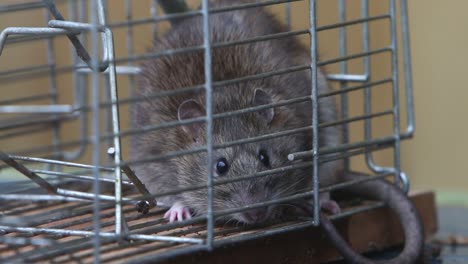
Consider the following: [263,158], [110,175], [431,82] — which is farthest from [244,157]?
[431,82]

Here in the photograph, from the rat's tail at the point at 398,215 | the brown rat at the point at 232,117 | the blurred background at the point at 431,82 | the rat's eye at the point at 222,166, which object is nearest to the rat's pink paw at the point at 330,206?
the brown rat at the point at 232,117

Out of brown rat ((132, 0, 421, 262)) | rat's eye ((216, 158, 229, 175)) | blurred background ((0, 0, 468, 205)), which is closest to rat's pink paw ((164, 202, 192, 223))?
brown rat ((132, 0, 421, 262))

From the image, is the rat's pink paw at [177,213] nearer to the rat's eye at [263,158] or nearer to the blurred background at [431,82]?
the rat's eye at [263,158]

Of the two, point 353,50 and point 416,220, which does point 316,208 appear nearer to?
point 416,220

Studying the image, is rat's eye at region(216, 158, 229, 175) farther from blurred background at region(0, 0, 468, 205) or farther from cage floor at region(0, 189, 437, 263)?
blurred background at region(0, 0, 468, 205)

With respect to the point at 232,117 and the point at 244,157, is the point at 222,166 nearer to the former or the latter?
the point at 244,157

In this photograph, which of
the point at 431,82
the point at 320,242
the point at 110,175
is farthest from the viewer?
the point at 431,82
